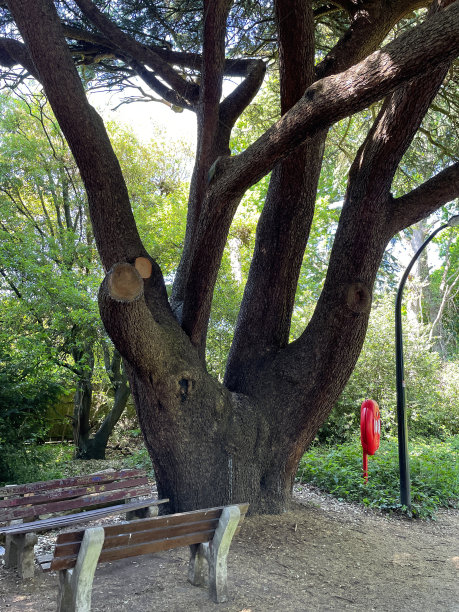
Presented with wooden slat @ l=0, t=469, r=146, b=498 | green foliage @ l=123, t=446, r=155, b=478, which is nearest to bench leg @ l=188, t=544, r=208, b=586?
wooden slat @ l=0, t=469, r=146, b=498

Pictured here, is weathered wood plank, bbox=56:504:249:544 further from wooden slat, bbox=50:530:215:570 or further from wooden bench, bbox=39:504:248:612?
wooden slat, bbox=50:530:215:570

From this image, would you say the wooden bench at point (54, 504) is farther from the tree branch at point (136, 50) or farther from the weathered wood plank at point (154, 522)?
the tree branch at point (136, 50)

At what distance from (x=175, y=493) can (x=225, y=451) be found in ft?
2.13

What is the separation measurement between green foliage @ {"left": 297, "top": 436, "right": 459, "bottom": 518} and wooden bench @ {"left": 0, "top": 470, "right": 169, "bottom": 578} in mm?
3396

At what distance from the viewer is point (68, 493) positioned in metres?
5.38

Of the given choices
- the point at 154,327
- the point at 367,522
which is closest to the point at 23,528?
the point at 154,327

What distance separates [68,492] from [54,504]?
1.67 ft

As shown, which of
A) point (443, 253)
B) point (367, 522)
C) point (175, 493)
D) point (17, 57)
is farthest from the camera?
point (443, 253)

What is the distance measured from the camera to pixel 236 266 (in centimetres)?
1708

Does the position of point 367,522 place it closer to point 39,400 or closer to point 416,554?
point 416,554

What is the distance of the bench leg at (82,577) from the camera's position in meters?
3.34

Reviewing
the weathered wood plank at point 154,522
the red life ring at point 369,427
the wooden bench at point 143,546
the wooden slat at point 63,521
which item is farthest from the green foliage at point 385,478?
the weathered wood plank at point 154,522

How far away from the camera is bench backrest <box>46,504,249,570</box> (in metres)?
3.36

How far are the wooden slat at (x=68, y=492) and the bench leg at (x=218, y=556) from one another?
1.73 m
